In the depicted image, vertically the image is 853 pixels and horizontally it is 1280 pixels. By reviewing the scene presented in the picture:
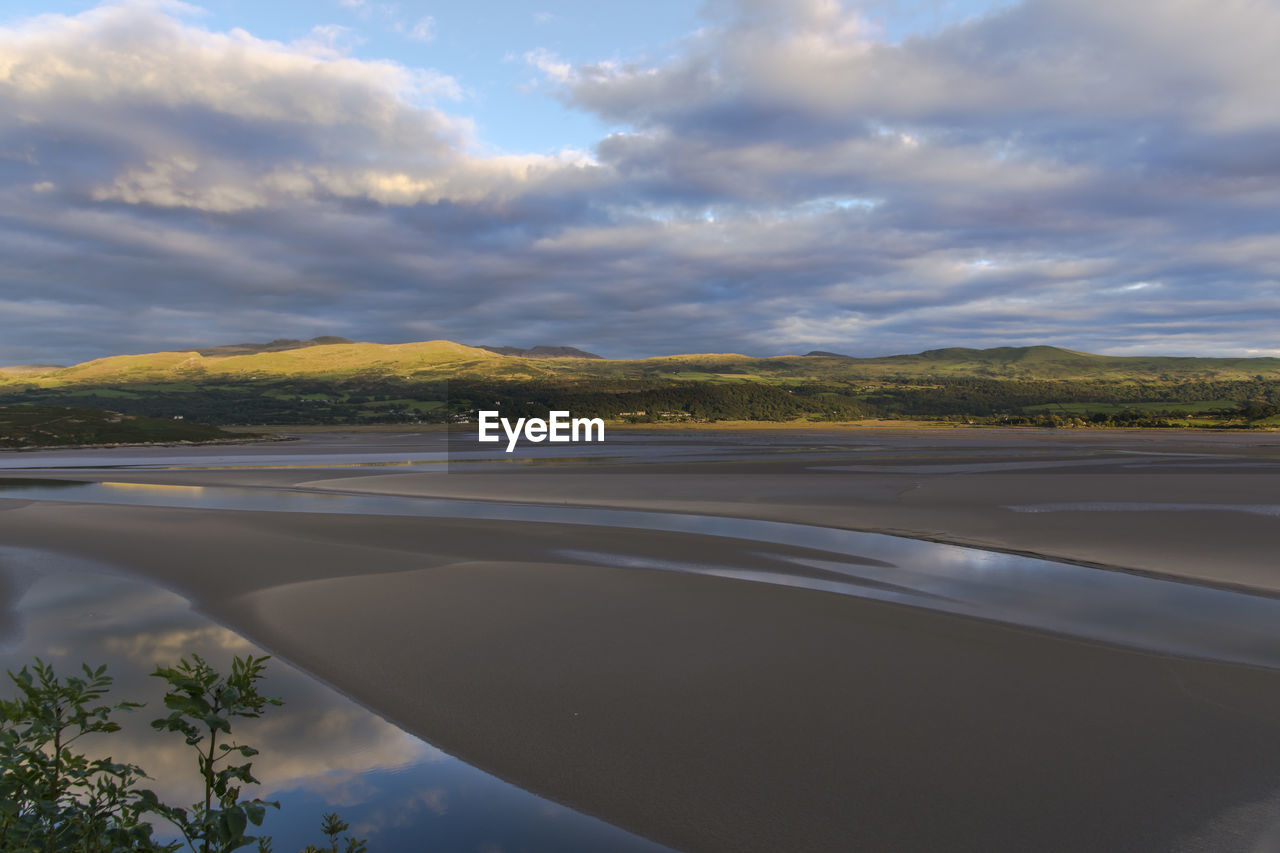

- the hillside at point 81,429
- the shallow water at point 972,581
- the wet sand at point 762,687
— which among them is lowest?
the shallow water at point 972,581

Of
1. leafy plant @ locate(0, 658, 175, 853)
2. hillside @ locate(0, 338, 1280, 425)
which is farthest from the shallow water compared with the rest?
hillside @ locate(0, 338, 1280, 425)

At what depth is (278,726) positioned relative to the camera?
248 inches

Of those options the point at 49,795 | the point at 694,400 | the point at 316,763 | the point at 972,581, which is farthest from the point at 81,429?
the point at 694,400

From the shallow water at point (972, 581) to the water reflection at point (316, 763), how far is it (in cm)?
649

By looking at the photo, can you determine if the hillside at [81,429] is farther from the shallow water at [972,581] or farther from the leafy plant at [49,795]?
the leafy plant at [49,795]

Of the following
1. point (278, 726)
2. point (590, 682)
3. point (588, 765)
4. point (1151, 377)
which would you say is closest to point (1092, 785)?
point (588, 765)

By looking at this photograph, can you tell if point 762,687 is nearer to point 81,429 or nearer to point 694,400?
point 81,429

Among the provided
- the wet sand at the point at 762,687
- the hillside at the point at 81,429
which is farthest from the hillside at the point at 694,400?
the wet sand at the point at 762,687

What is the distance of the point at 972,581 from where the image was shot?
448 inches

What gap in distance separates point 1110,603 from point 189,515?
21.2 metres

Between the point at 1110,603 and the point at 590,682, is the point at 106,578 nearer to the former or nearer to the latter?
the point at 590,682

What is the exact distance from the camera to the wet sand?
4.78 meters

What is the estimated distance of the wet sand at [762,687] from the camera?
188 inches

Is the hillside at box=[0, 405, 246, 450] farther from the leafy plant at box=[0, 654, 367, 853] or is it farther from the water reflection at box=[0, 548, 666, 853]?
the leafy plant at box=[0, 654, 367, 853]
